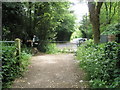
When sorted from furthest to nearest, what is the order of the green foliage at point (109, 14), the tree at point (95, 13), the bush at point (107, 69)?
1. the green foliage at point (109, 14)
2. the tree at point (95, 13)
3. the bush at point (107, 69)

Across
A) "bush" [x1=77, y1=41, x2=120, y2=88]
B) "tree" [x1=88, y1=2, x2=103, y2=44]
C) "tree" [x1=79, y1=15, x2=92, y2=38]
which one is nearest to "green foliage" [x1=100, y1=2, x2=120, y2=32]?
"tree" [x1=88, y1=2, x2=103, y2=44]

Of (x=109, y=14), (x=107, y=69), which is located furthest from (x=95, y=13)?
(x=107, y=69)

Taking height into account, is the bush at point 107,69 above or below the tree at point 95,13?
below

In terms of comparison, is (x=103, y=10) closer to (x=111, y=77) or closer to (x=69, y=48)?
(x=69, y=48)

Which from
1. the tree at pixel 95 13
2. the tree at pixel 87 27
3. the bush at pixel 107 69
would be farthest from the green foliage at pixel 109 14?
the bush at pixel 107 69

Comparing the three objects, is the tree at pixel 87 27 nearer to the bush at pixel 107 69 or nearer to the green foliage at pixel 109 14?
the green foliage at pixel 109 14

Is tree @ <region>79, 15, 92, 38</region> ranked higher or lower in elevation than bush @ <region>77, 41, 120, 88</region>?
higher

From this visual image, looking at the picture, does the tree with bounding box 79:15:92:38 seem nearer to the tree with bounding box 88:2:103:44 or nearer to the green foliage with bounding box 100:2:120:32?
the green foliage with bounding box 100:2:120:32

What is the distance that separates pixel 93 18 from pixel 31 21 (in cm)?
471

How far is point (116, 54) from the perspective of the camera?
320 centimetres

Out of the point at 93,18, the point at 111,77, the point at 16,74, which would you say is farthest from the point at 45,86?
the point at 93,18

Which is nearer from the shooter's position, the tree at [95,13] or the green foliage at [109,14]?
the tree at [95,13]

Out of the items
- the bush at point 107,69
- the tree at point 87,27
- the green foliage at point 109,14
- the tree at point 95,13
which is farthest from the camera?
the tree at point 87,27

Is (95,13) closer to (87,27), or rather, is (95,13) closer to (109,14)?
(109,14)
